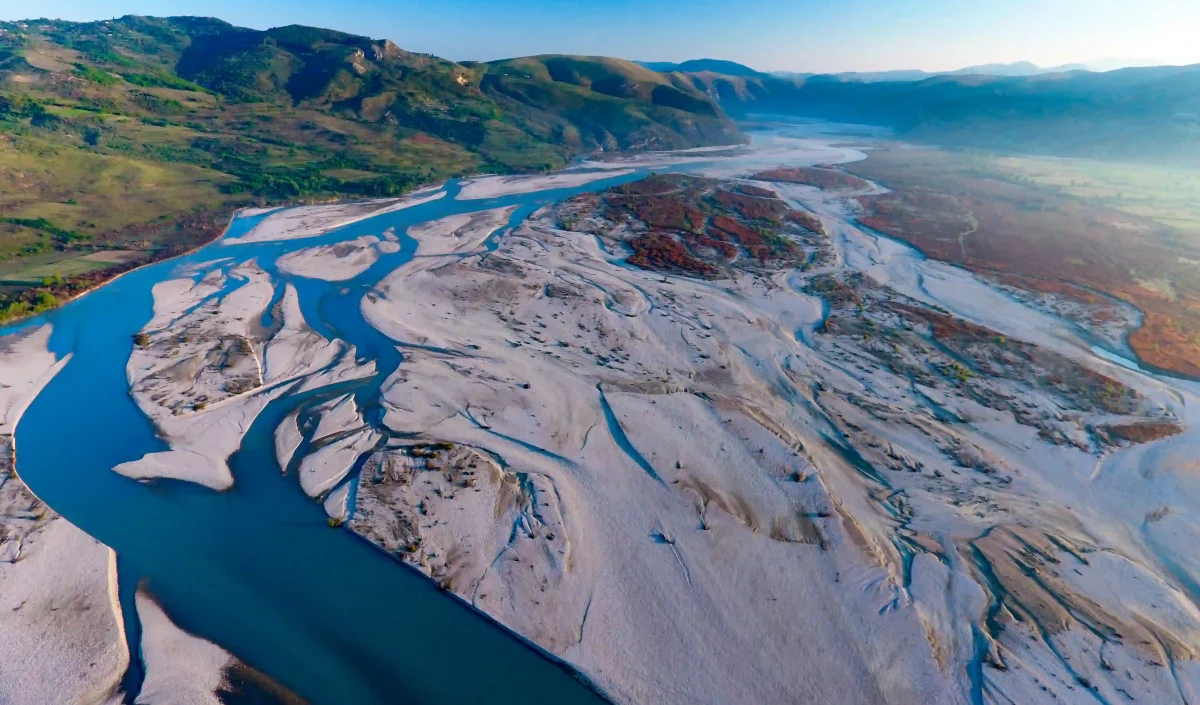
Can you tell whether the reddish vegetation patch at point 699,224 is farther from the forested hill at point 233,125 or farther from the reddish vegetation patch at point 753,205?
the forested hill at point 233,125

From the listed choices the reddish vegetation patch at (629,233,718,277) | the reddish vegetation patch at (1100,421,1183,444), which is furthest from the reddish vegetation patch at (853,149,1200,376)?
the reddish vegetation patch at (629,233,718,277)

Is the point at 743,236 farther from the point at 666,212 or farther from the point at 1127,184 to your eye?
the point at 1127,184

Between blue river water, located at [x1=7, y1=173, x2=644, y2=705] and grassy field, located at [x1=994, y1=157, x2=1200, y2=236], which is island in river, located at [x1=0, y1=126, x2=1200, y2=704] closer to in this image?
blue river water, located at [x1=7, y1=173, x2=644, y2=705]

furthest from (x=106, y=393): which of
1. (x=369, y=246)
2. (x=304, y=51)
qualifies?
(x=304, y=51)

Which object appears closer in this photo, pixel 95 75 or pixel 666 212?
pixel 666 212

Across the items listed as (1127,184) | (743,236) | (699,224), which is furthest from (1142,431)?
(1127,184)
